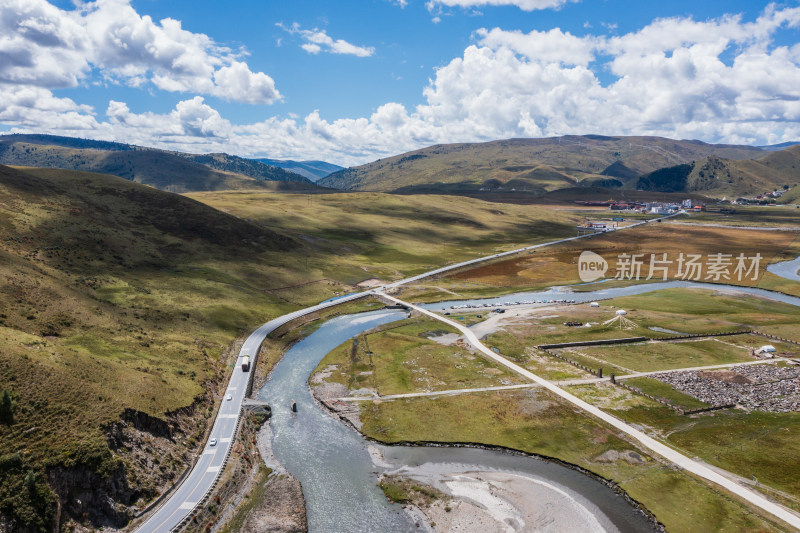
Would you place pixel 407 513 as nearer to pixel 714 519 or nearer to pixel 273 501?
pixel 273 501

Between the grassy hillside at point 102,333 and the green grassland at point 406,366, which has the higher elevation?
the grassy hillside at point 102,333

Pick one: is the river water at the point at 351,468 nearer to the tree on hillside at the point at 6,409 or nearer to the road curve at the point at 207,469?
the road curve at the point at 207,469

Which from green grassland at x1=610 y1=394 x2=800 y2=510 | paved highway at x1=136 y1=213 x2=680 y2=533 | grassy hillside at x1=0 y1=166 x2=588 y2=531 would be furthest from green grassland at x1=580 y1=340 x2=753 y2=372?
grassy hillside at x1=0 y1=166 x2=588 y2=531

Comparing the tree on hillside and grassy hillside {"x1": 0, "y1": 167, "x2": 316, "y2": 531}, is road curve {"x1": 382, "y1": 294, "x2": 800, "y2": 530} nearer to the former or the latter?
grassy hillside {"x1": 0, "y1": 167, "x2": 316, "y2": 531}

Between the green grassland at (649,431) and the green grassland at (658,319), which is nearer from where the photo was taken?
the green grassland at (649,431)

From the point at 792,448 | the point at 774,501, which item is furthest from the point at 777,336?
the point at 774,501

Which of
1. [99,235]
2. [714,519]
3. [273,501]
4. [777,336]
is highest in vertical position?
[99,235]

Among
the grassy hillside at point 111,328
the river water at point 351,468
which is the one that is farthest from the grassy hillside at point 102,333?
the river water at point 351,468
